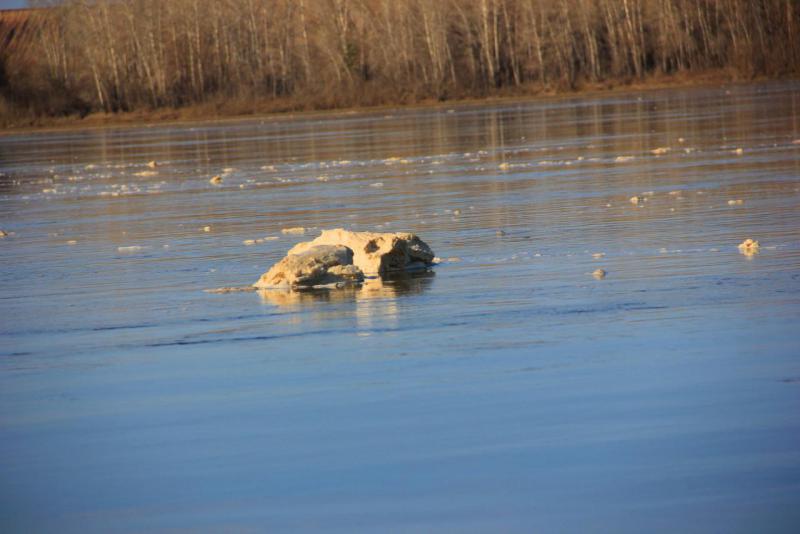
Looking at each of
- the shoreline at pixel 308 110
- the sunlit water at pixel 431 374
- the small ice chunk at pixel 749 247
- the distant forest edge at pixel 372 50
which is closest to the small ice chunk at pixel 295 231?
the sunlit water at pixel 431 374

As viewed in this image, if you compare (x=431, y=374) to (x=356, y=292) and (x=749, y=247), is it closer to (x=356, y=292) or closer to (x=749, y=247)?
(x=356, y=292)

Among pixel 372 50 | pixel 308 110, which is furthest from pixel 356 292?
pixel 372 50

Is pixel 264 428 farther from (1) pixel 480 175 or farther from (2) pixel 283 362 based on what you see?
(1) pixel 480 175

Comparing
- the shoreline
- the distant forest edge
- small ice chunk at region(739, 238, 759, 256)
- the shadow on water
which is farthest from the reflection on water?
the distant forest edge

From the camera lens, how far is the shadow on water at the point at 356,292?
11.9 m

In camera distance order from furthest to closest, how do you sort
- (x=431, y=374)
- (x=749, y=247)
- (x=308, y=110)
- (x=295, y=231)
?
(x=308, y=110), (x=295, y=231), (x=749, y=247), (x=431, y=374)

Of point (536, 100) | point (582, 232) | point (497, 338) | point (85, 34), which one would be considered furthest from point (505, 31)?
point (497, 338)

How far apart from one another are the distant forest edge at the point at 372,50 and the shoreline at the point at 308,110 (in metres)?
0.78

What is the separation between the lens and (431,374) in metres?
8.59

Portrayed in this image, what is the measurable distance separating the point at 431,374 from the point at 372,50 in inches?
3413

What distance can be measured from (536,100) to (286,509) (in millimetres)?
75458

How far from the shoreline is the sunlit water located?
204ft

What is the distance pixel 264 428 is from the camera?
296 inches

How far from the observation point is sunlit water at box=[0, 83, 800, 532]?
20.2 feet
